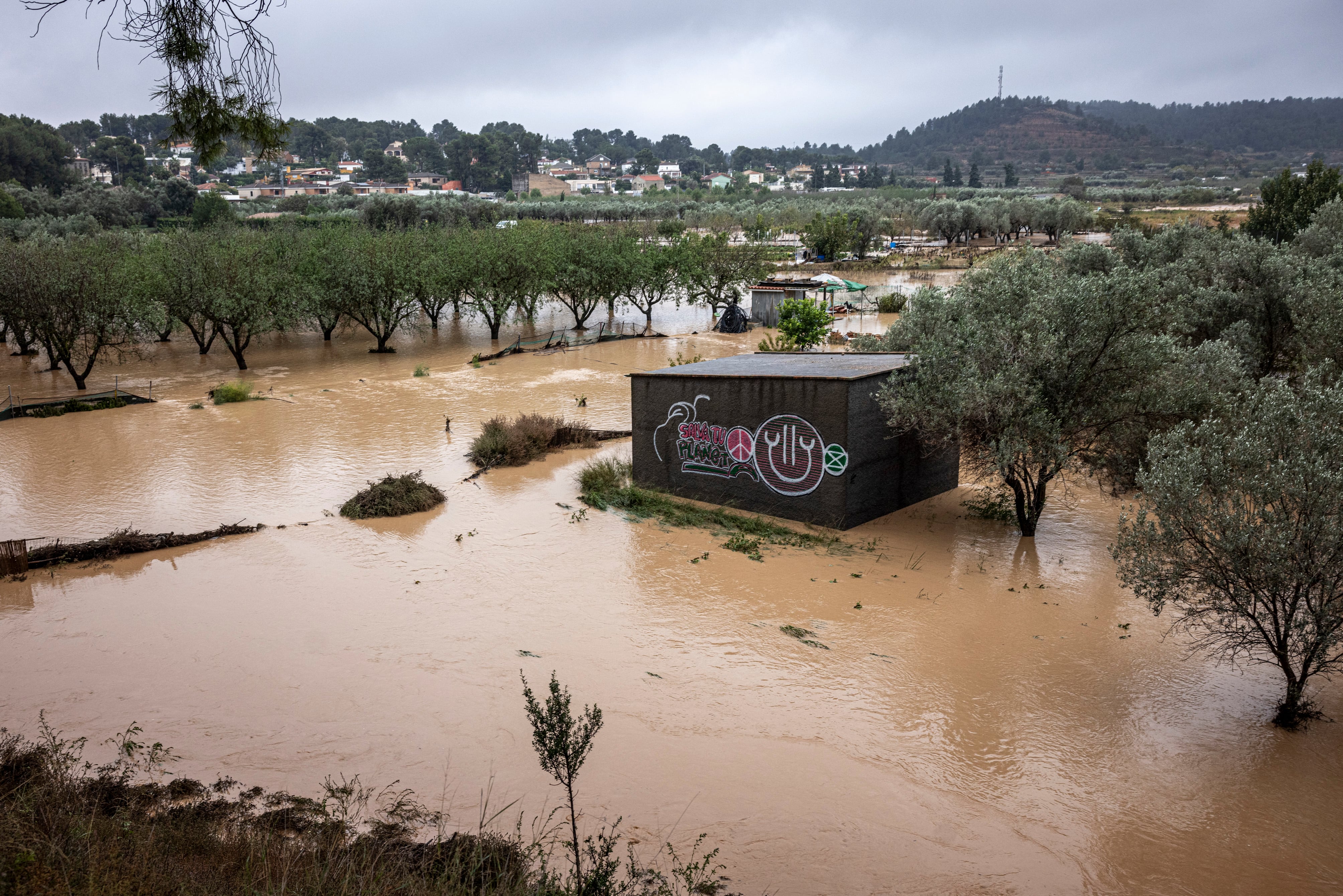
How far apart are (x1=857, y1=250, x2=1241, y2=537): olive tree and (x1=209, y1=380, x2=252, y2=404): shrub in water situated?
23084 mm

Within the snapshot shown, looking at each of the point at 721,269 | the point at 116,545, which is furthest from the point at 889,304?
the point at 116,545

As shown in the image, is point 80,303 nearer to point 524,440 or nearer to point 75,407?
point 75,407

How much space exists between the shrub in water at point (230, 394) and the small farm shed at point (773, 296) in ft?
80.4

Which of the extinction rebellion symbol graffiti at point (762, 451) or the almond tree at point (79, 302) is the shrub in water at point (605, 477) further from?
the almond tree at point (79, 302)

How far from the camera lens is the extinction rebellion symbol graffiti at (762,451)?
15625 millimetres

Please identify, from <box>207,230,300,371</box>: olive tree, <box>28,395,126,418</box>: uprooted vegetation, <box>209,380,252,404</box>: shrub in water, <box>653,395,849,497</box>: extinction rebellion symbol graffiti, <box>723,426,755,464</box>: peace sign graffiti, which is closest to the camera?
<box>653,395,849,497</box>: extinction rebellion symbol graffiti

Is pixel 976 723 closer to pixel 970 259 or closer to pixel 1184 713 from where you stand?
pixel 1184 713

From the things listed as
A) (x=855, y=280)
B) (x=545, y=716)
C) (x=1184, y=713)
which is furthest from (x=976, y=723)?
(x=855, y=280)

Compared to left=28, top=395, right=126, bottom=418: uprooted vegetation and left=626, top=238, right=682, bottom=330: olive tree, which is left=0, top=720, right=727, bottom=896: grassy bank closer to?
left=28, top=395, right=126, bottom=418: uprooted vegetation

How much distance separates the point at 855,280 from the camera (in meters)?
60.8

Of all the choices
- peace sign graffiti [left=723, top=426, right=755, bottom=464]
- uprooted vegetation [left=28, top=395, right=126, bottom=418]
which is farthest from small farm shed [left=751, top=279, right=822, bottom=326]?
uprooted vegetation [left=28, top=395, right=126, bottom=418]

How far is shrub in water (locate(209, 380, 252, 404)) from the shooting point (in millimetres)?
28484

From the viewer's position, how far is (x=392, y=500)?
17.6 metres

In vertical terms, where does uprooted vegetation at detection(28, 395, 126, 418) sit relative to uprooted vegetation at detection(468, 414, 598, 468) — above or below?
above
